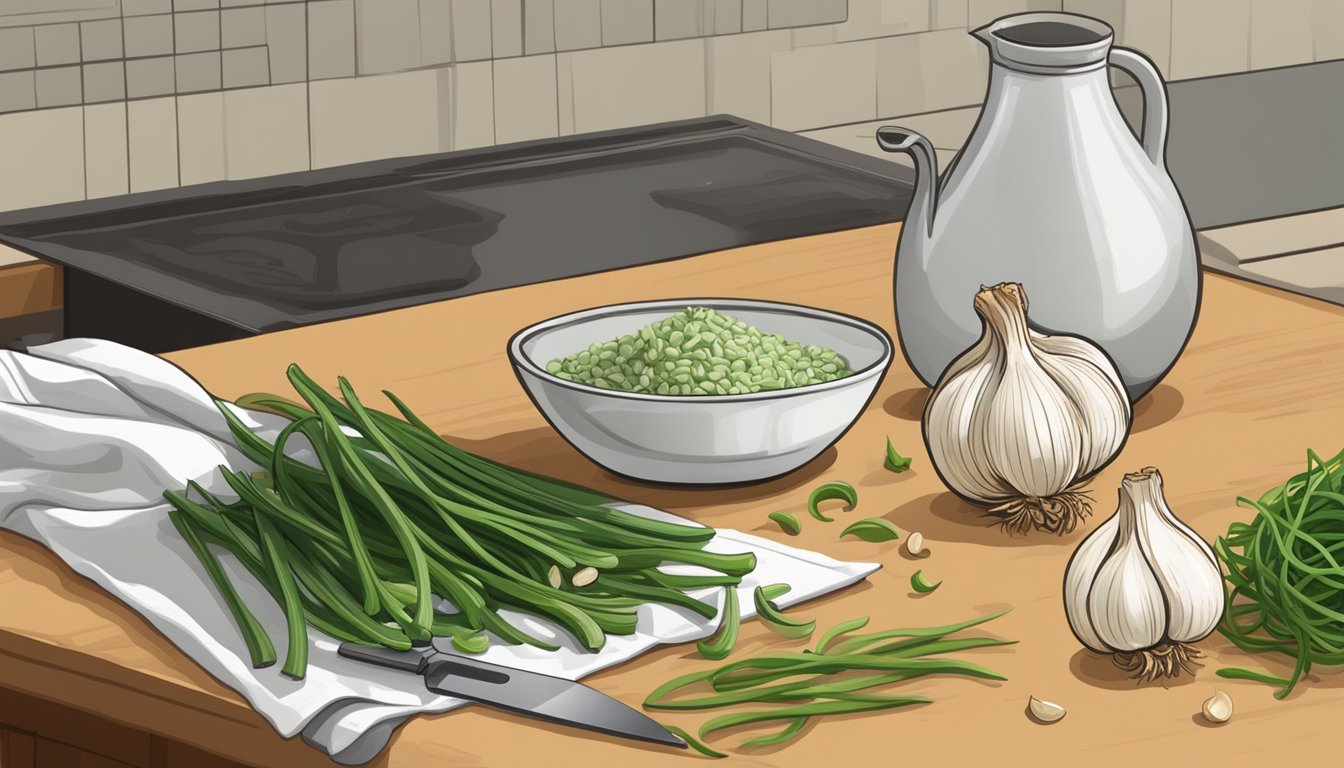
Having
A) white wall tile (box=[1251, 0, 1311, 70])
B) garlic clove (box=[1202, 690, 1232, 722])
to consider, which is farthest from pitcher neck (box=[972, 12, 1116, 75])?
white wall tile (box=[1251, 0, 1311, 70])

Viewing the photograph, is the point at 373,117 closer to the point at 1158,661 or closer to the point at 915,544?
the point at 915,544

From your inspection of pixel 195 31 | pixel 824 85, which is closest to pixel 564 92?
pixel 824 85

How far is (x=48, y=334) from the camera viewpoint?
6.64 ft

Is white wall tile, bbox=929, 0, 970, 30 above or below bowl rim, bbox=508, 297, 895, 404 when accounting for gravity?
above

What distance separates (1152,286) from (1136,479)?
409mm

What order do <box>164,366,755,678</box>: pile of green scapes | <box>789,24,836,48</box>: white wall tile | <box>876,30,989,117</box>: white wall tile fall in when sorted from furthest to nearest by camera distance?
<box>876,30,989,117</box>: white wall tile → <box>789,24,836,48</box>: white wall tile → <box>164,366,755,678</box>: pile of green scapes

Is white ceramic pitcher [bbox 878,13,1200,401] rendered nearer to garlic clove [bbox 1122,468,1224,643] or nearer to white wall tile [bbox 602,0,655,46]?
garlic clove [bbox 1122,468,1224,643]

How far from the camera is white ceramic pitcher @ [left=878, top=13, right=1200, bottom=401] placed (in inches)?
50.3

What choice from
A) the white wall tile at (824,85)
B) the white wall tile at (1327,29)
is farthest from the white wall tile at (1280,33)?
the white wall tile at (824,85)

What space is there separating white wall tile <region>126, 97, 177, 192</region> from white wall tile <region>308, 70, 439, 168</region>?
0.22 m

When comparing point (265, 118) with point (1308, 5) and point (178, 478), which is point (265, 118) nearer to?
point (178, 478)

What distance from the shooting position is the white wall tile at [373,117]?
8.75 ft

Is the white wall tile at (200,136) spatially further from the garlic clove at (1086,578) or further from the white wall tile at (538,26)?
the garlic clove at (1086,578)

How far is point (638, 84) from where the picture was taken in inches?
118
